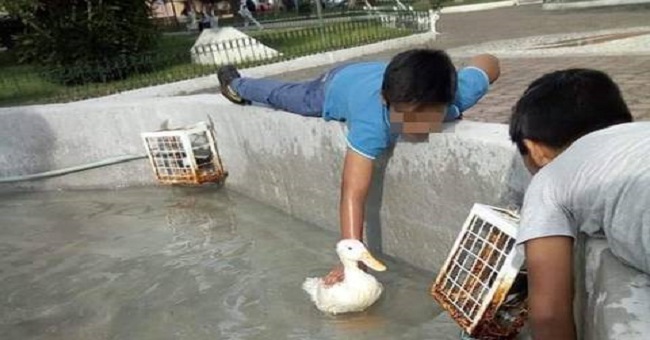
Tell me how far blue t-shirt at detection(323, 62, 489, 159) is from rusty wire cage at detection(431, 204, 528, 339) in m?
0.81

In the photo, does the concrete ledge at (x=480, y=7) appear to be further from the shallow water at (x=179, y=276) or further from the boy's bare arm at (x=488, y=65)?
the boy's bare arm at (x=488, y=65)

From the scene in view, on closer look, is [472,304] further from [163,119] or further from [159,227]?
[163,119]

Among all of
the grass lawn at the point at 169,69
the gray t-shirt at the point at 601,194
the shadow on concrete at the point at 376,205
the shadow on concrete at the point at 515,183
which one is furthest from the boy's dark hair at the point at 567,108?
the grass lawn at the point at 169,69

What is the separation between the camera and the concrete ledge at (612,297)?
180 centimetres

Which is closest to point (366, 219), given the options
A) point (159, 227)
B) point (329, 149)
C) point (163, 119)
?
point (329, 149)

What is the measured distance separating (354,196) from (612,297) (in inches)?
69.7

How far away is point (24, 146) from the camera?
23.2ft

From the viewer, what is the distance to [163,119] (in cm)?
640

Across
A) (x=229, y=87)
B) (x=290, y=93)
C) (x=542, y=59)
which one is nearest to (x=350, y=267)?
(x=290, y=93)

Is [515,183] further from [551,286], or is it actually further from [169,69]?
[169,69]

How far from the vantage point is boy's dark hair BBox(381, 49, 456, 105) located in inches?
131

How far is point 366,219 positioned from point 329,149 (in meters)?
0.51

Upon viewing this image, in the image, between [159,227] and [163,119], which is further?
[163,119]

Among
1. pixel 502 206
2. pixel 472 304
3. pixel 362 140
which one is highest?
pixel 362 140
